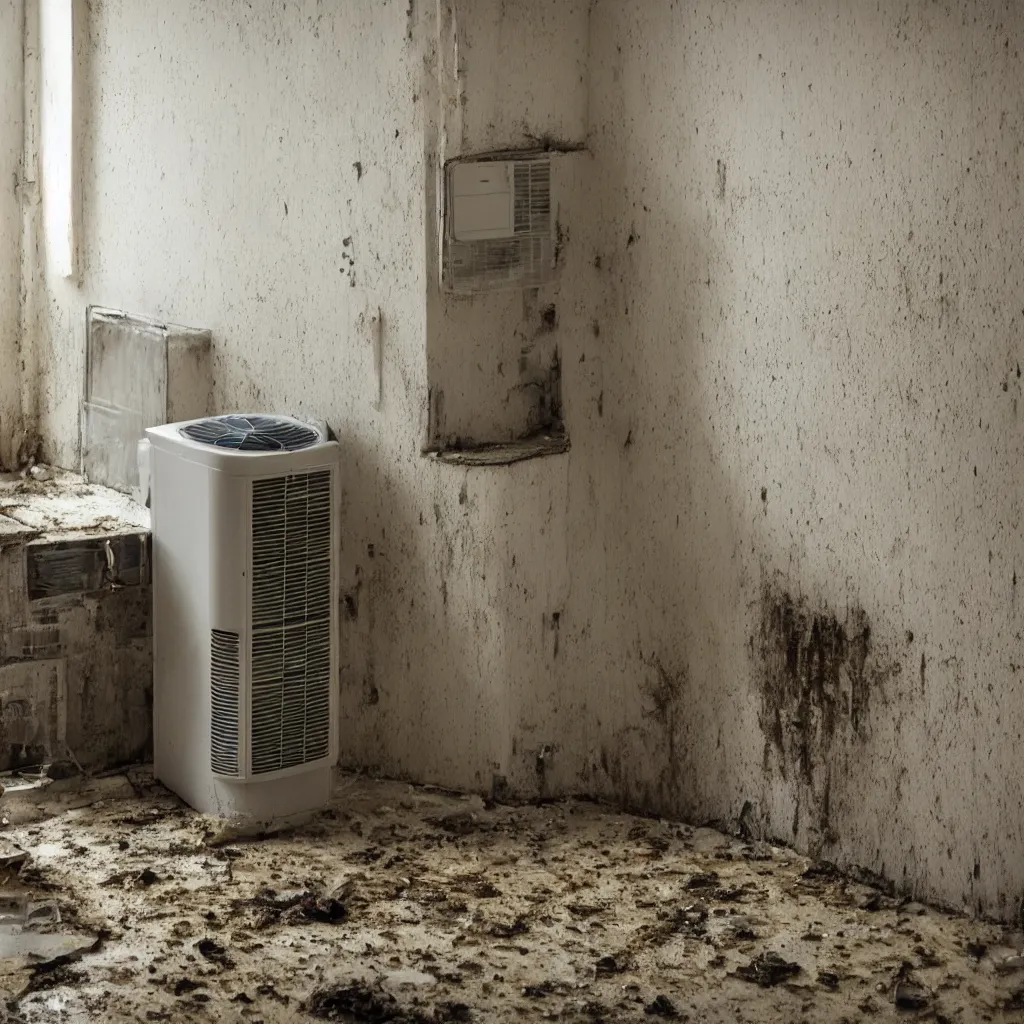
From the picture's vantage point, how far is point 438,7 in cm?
433

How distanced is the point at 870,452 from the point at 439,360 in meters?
1.13

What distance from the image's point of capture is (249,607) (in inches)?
174

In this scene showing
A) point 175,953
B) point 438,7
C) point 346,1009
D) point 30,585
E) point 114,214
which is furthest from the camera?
point 114,214

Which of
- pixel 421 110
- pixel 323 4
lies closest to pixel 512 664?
pixel 421 110

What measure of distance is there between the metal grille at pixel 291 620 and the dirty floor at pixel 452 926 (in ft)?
0.81

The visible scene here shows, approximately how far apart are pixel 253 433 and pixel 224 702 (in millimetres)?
681

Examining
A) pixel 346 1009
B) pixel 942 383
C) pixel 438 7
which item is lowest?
pixel 346 1009

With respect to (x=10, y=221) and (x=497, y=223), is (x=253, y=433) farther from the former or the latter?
(x=10, y=221)

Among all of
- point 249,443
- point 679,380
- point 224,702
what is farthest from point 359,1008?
point 679,380

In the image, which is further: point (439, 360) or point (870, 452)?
point (439, 360)

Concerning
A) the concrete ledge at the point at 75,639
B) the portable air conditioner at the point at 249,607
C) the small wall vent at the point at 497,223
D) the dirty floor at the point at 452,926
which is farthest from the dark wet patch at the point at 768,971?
the concrete ledge at the point at 75,639

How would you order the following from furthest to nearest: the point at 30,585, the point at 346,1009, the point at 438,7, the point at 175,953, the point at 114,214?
the point at 114,214
the point at 30,585
the point at 438,7
the point at 175,953
the point at 346,1009

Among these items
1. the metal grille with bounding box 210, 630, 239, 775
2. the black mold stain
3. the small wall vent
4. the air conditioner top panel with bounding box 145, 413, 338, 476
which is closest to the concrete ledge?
A: the air conditioner top panel with bounding box 145, 413, 338, 476

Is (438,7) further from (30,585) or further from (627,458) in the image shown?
(30,585)
